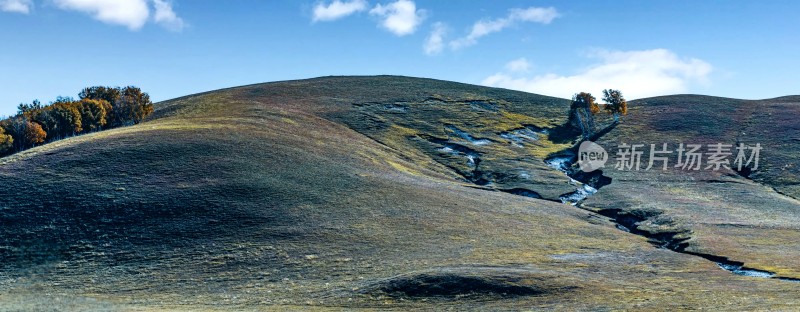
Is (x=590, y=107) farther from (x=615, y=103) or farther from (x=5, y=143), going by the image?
(x=5, y=143)

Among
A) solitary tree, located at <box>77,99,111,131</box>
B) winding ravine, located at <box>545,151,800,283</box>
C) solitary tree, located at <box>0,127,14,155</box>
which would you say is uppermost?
solitary tree, located at <box>77,99,111,131</box>

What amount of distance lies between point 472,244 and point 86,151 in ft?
157

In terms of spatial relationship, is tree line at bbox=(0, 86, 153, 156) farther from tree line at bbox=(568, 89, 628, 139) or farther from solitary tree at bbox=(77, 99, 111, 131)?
tree line at bbox=(568, 89, 628, 139)

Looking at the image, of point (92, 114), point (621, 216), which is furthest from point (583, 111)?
point (92, 114)

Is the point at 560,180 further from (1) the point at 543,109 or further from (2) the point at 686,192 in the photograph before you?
(1) the point at 543,109

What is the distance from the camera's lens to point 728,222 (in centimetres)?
8694

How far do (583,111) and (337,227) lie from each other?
9935 centimetres

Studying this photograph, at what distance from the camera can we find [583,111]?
156375 mm

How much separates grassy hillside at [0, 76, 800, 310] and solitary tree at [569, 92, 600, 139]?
2955 centimetres

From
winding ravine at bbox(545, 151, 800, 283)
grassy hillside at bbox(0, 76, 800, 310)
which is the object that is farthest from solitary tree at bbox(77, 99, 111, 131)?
winding ravine at bbox(545, 151, 800, 283)

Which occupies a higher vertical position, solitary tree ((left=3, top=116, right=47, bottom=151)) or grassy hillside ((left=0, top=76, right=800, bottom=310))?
solitary tree ((left=3, top=116, right=47, bottom=151))

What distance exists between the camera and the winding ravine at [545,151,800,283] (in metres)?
65.1

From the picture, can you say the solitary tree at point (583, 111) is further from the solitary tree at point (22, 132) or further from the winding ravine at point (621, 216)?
the solitary tree at point (22, 132)

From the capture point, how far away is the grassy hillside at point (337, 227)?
166 feet
